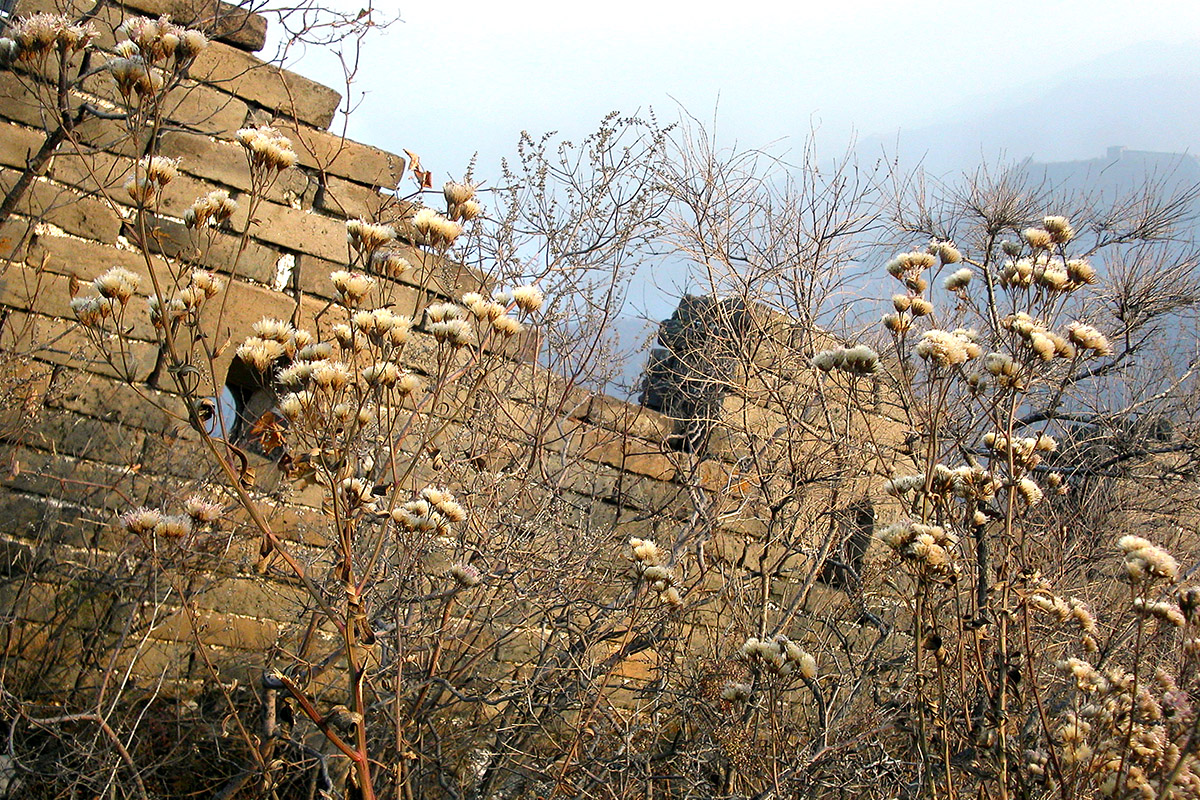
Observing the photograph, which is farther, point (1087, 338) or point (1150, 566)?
point (1087, 338)

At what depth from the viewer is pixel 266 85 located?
4.71 metres

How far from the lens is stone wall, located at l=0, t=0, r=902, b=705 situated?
4.11 metres

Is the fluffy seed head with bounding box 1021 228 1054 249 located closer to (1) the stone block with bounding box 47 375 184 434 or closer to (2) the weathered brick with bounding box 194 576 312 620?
(2) the weathered brick with bounding box 194 576 312 620

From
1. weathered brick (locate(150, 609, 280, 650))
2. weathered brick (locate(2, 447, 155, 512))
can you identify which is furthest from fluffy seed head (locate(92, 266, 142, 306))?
weathered brick (locate(150, 609, 280, 650))

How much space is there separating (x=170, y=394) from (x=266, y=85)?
62.7 inches

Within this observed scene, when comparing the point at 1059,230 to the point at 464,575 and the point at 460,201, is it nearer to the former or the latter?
the point at 460,201

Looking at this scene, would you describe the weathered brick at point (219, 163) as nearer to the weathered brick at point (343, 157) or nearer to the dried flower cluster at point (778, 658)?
the weathered brick at point (343, 157)

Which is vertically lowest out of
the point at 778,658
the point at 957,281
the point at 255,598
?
the point at 255,598

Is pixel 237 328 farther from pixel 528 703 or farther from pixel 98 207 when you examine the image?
pixel 528 703

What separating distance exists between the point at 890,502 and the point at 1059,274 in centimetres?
393

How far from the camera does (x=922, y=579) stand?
2.19 meters

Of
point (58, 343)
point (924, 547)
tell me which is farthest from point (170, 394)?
point (924, 547)

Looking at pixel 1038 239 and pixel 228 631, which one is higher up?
pixel 1038 239

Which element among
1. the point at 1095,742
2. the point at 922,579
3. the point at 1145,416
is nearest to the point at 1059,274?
the point at 922,579
